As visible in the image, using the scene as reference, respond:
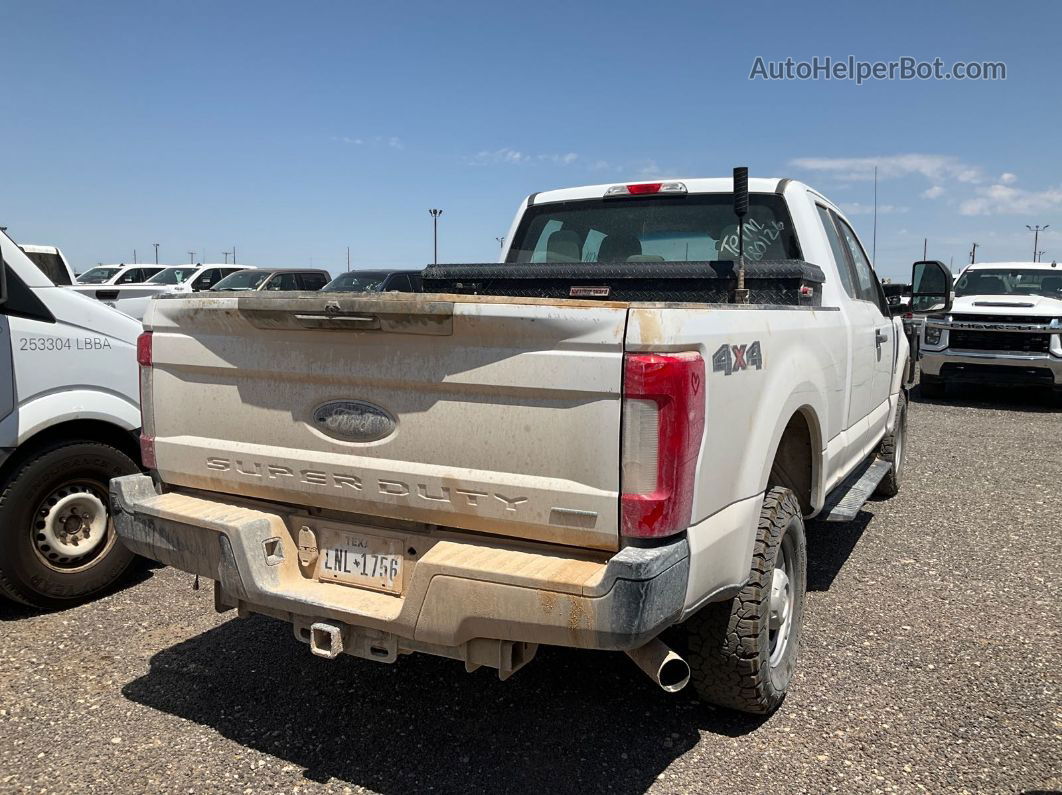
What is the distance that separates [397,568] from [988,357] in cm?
1122

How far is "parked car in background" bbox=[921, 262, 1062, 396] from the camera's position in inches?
447

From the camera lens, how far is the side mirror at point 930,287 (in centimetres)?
566

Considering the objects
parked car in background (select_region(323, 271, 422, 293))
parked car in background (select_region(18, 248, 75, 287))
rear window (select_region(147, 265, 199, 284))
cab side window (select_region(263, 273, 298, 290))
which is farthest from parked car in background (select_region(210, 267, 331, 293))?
parked car in background (select_region(18, 248, 75, 287))

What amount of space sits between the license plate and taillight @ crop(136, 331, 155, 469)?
34.1 inches

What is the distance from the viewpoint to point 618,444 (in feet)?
7.88

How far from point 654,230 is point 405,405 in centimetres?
253

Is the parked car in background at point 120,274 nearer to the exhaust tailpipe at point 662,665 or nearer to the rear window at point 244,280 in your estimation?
the rear window at point 244,280

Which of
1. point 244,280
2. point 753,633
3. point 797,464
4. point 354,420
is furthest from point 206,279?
point 753,633

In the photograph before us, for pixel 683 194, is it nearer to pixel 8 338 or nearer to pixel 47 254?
pixel 8 338

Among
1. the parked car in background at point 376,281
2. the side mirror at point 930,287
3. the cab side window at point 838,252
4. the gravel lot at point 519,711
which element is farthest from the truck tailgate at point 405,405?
the parked car in background at point 376,281

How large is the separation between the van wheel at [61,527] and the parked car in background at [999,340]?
11055 mm

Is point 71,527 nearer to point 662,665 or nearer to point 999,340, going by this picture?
point 662,665

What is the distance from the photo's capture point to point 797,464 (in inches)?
149

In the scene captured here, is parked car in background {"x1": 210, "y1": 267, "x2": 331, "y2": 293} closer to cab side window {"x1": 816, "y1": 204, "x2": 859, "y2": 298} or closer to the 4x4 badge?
cab side window {"x1": 816, "y1": 204, "x2": 859, "y2": 298}
